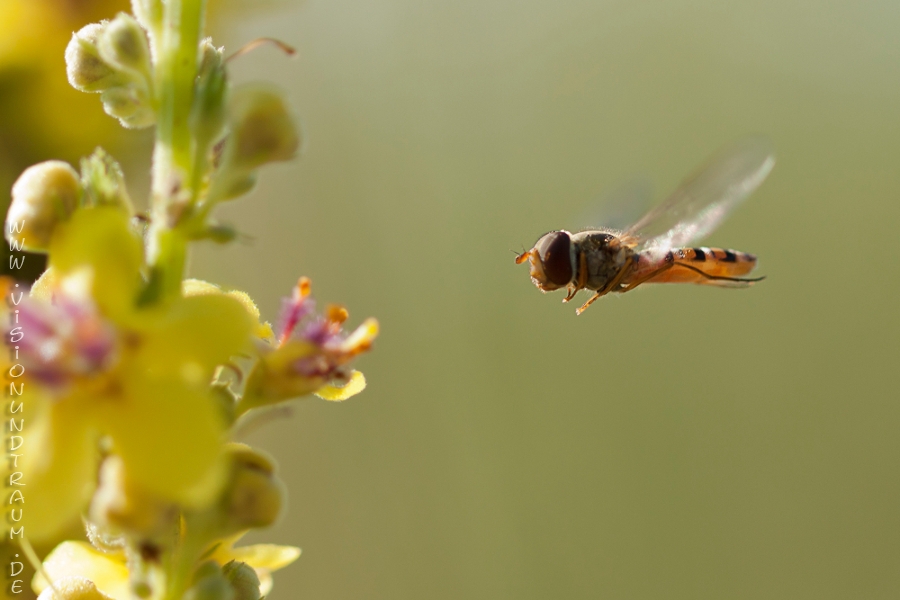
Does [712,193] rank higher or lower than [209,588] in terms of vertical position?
higher

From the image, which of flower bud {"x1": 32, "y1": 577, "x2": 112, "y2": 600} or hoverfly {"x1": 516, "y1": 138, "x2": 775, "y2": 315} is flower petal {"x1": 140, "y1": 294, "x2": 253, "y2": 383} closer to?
flower bud {"x1": 32, "y1": 577, "x2": 112, "y2": 600}

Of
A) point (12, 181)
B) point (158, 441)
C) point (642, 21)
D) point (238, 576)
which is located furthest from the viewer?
point (642, 21)

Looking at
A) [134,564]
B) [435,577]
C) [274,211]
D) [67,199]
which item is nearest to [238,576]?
[134,564]

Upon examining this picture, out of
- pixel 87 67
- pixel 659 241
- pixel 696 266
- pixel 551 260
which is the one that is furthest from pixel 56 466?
pixel 696 266

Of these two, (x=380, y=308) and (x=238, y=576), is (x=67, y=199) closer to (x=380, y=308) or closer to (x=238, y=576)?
(x=238, y=576)

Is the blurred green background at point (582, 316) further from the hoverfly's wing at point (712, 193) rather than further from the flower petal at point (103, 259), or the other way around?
the flower petal at point (103, 259)

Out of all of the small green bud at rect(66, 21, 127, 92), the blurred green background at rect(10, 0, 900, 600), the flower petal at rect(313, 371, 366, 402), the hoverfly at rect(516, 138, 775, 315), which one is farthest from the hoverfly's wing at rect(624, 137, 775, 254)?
the blurred green background at rect(10, 0, 900, 600)

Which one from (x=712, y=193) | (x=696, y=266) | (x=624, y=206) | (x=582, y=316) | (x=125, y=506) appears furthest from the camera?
(x=582, y=316)

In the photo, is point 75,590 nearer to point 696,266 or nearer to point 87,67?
point 87,67
